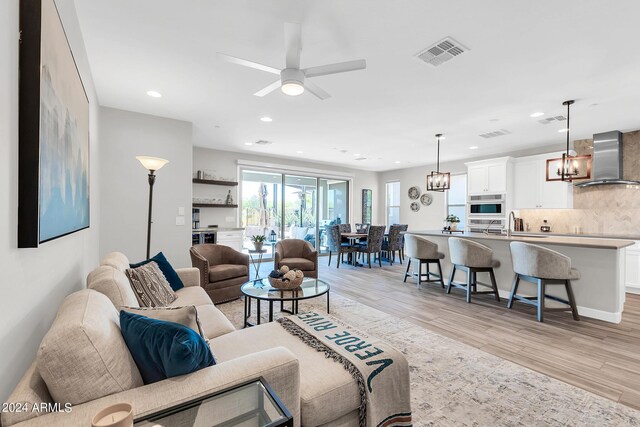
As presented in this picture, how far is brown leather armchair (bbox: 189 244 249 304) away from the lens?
12.7ft

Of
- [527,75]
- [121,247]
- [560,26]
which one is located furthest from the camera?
[121,247]

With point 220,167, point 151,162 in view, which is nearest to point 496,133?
point 151,162

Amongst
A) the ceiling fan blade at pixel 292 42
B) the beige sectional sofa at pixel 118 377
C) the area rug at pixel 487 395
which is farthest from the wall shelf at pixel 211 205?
the area rug at pixel 487 395

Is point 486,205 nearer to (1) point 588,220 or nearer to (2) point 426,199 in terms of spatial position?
(1) point 588,220

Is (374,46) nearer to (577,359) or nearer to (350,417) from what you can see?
(350,417)

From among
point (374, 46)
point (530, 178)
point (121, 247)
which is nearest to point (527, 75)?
point (374, 46)

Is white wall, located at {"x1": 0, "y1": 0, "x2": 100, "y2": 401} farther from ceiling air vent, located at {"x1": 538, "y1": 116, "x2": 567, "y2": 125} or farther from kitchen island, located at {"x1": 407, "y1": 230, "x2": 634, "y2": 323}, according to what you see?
ceiling air vent, located at {"x1": 538, "y1": 116, "x2": 567, "y2": 125}

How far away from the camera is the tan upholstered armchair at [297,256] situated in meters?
4.77

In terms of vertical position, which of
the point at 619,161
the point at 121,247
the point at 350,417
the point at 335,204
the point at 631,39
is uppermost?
the point at 631,39

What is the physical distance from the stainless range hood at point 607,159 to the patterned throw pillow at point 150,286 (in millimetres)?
6900

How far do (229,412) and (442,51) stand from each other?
2960 mm

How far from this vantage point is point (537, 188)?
20.2ft

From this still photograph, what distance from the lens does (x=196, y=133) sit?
539 centimetres

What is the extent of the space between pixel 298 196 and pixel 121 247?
189 inches
